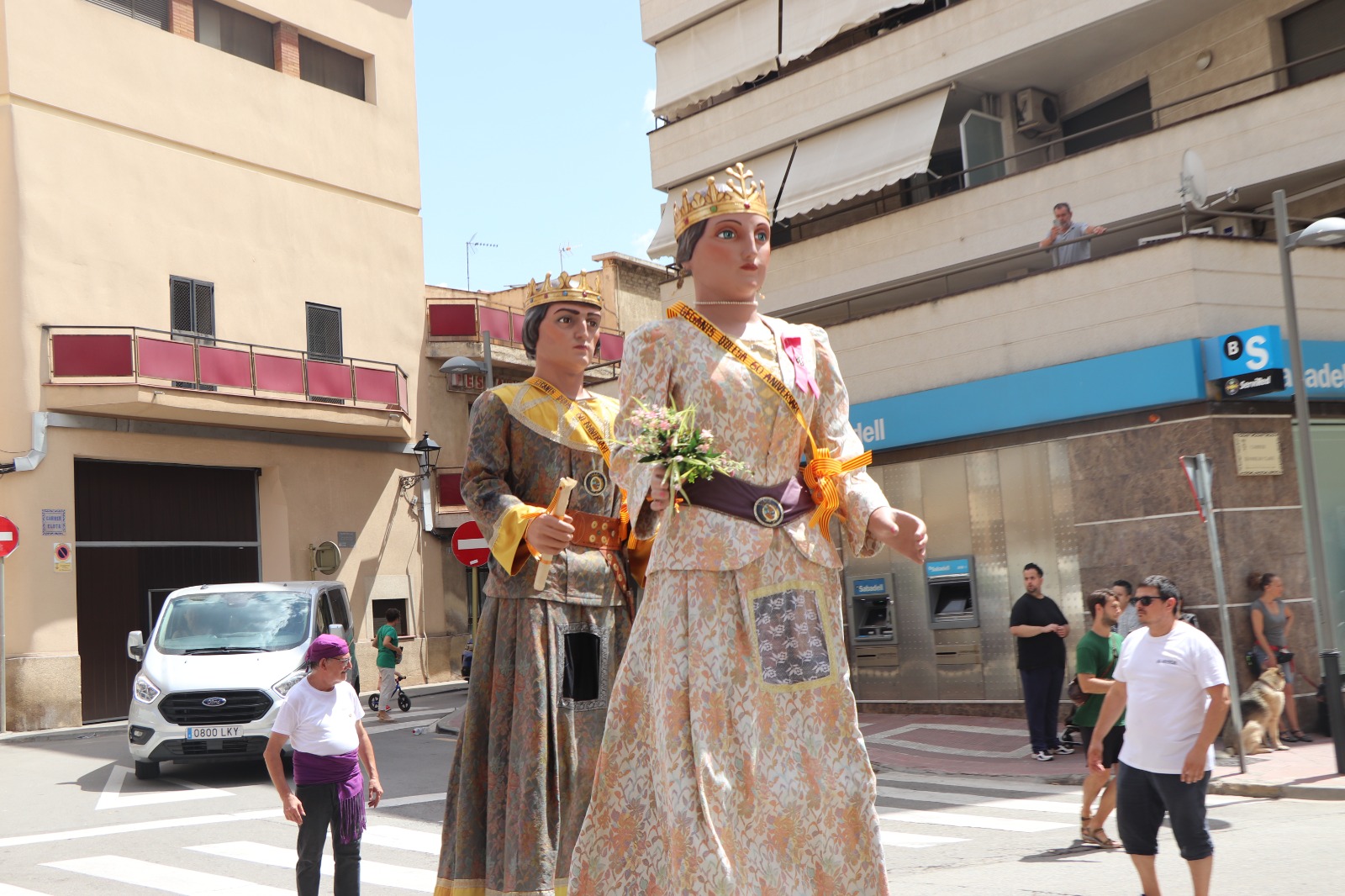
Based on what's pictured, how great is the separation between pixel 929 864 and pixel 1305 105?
11375 millimetres

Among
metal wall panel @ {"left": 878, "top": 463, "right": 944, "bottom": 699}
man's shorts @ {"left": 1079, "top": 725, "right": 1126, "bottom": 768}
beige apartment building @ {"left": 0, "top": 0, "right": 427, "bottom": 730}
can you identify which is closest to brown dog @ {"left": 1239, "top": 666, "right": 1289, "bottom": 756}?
man's shorts @ {"left": 1079, "top": 725, "right": 1126, "bottom": 768}

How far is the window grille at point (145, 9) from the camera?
84.2 feet

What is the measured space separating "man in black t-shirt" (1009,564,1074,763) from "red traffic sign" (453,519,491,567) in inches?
258

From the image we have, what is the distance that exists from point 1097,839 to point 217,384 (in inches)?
783

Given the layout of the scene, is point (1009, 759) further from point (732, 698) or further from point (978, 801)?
point (732, 698)

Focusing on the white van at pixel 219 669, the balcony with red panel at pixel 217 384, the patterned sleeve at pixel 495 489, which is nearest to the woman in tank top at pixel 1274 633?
the white van at pixel 219 669

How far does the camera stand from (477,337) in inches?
1278

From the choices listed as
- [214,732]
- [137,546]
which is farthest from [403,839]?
[137,546]

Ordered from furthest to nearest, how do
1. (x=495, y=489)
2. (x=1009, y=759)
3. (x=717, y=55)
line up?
(x=717, y=55) → (x=1009, y=759) → (x=495, y=489)

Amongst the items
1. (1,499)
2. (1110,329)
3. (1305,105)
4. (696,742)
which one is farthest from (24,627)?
(696,742)

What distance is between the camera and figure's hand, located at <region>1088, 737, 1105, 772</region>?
8.52m

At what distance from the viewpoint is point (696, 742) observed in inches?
156

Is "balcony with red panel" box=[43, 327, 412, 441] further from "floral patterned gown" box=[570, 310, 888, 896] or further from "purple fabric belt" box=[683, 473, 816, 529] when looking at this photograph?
"purple fabric belt" box=[683, 473, 816, 529]

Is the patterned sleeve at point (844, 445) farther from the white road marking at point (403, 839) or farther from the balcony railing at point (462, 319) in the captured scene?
the balcony railing at point (462, 319)
